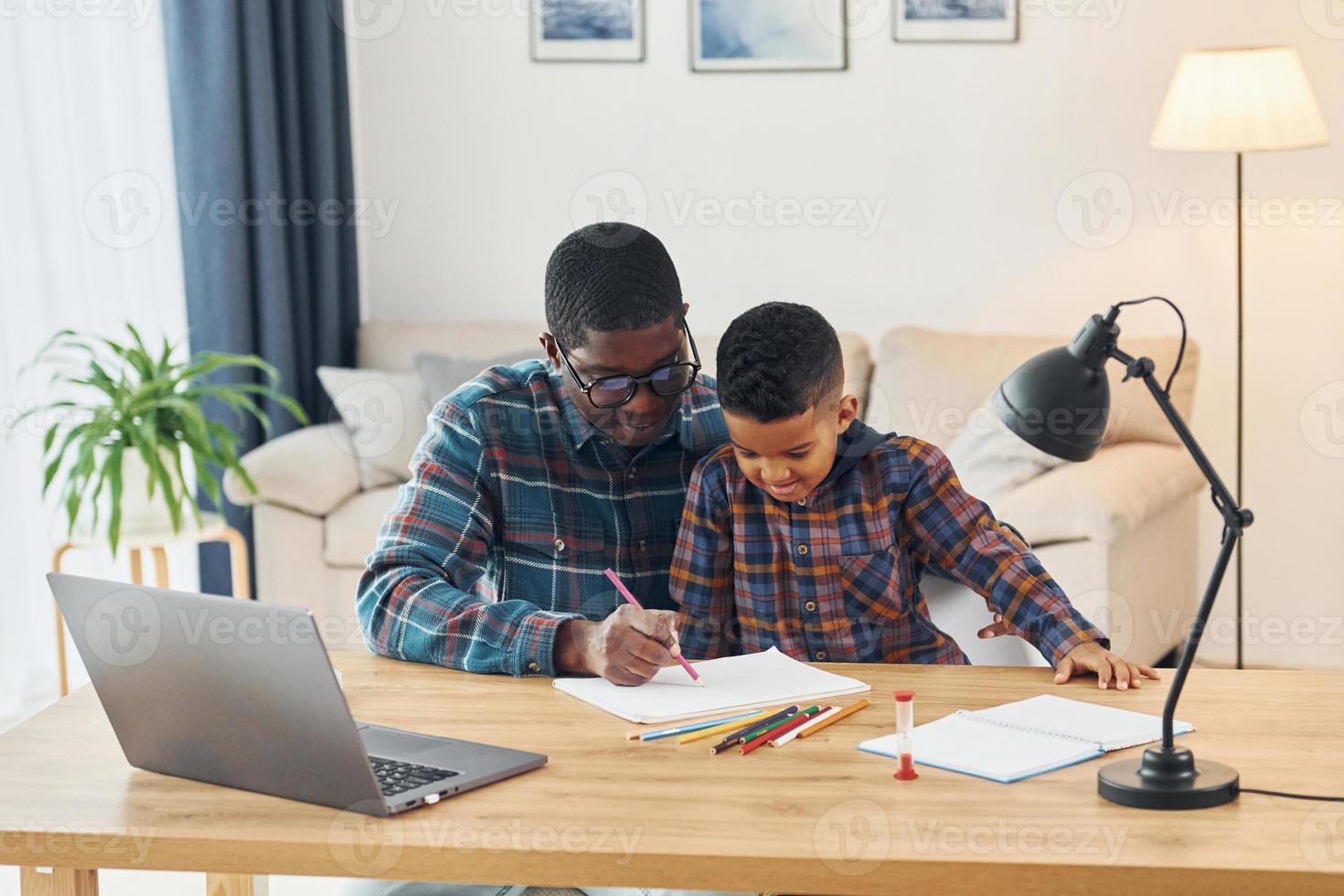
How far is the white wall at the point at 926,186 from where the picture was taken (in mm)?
3881

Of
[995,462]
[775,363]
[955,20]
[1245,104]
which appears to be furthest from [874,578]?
[955,20]

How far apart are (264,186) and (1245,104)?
2.43 meters

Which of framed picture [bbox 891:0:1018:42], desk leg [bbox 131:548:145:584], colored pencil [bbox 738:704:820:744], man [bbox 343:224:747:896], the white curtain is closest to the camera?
colored pencil [bbox 738:704:820:744]

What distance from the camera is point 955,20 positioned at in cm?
402

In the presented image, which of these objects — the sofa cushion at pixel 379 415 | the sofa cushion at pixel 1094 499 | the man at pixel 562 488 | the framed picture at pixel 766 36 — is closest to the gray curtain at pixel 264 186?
the sofa cushion at pixel 379 415

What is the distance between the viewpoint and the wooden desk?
1042mm

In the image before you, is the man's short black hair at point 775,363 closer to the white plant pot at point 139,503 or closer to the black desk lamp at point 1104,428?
the black desk lamp at point 1104,428

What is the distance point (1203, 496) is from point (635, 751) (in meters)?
2.98

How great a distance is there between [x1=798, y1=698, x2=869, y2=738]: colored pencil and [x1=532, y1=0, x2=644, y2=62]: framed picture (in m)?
3.12

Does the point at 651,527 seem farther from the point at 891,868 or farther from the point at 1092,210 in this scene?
the point at 1092,210

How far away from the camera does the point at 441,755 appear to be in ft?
4.17

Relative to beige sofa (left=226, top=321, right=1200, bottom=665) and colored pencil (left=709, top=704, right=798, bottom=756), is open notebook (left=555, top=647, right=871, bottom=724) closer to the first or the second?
colored pencil (left=709, top=704, right=798, bottom=756)

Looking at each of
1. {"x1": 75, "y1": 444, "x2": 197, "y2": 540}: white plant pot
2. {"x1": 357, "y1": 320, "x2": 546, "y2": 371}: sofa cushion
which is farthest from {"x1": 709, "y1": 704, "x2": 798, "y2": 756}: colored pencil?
{"x1": 357, "y1": 320, "x2": 546, "y2": 371}: sofa cushion

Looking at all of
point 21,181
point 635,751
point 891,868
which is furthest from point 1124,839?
point 21,181
